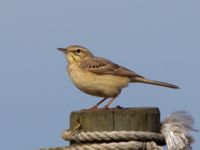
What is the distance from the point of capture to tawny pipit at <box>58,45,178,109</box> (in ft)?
32.1

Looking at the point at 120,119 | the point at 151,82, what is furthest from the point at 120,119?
the point at 151,82

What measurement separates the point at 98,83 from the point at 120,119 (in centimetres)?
397

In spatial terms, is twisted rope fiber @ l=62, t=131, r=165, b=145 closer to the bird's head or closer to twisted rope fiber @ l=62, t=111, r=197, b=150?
twisted rope fiber @ l=62, t=111, r=197, b=150

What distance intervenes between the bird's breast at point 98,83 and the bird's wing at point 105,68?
0.29 ft

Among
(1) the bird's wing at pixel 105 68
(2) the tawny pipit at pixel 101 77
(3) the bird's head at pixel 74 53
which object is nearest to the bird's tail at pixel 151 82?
(2) the tawny pipit at pixel 101 77

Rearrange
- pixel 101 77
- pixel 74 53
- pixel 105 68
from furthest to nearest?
pixel 74 53
pixel 105 68
pixel 101 77

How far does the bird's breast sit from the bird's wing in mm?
90

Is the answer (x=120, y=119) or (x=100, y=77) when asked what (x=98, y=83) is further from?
(x=120, y=119)

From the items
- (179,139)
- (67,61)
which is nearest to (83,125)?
(179,139)

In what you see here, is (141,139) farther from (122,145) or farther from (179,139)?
(179,139)

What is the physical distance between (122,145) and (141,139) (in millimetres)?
212

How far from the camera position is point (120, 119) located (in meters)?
5.89

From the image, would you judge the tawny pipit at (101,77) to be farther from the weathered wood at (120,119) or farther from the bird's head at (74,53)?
the weathered wood at (120,119)

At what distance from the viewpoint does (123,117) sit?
5.89m
